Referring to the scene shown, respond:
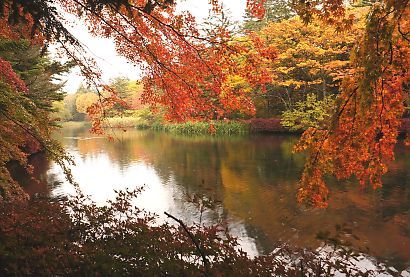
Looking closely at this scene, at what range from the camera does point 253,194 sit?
10.1 m

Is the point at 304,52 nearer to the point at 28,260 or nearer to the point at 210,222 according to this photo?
the point at 210,222

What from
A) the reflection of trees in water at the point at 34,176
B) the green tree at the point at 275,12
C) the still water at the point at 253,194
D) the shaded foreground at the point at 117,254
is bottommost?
the still water at the point at 253,194

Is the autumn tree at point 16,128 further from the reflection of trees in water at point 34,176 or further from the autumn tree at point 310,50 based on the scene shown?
the autumn tree at point 310,50

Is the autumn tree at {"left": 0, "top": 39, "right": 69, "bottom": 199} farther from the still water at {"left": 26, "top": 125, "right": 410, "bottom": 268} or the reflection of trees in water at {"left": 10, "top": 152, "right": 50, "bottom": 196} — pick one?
the reflection of trees in water at {"left": 10, "top": 152, "right": 50, "bottom": 196}

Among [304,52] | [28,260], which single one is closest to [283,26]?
[304,52]

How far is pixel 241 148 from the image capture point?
19812 mm

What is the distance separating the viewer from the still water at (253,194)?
6754 mm

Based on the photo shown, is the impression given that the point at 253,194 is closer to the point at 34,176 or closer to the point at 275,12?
the point at 34,176

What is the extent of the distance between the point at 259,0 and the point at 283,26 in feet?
62.3

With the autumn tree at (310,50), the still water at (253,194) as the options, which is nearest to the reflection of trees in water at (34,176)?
the still water at (253,194)

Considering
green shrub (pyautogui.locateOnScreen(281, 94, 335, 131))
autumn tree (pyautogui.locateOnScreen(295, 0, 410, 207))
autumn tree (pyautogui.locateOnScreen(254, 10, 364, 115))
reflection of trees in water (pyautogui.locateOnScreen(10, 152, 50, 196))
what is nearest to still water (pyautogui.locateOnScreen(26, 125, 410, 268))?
reflection of trees in water (pyautogui.locateOnScreen(10, 152, 50, 196))

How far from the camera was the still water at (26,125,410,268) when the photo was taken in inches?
266

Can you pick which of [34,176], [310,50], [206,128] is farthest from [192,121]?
[206,128]

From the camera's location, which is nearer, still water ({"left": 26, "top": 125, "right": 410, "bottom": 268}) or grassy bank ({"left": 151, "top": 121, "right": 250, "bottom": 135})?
still water ({"left": 26, "top": 125, "right": 410, "bottom": 268})
